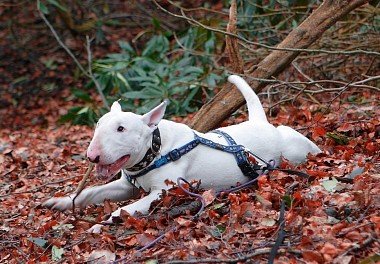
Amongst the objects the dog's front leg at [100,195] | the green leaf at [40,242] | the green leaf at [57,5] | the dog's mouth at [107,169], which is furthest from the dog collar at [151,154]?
the green leaf at [57,5]

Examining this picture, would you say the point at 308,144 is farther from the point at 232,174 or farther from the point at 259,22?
the point at 259,22

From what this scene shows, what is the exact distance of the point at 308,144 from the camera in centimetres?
481

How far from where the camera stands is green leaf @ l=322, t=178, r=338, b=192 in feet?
13.2

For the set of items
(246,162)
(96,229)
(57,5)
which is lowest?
(57,5)

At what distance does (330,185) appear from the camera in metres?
4.08

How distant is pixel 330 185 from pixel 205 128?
5.03 ft

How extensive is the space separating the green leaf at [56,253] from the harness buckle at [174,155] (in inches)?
30.1

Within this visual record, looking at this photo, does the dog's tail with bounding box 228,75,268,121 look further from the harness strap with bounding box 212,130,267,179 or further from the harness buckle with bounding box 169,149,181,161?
the harness buckle with bounding box 169,149,181,161

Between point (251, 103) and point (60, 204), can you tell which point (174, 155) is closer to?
point (60, 204)

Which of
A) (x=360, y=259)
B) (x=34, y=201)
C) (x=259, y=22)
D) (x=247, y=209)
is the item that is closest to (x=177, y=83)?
(x=259, y=22)

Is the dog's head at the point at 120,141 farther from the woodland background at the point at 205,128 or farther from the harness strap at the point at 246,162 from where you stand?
the harness strap at the point at 246,162

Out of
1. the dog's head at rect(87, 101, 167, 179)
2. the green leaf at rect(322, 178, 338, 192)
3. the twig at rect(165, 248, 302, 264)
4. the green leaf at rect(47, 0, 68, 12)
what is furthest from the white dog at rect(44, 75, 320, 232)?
the green leaf at rect(47, 0, 68, 12)

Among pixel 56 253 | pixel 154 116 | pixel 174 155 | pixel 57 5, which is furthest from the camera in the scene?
pixel 57 5

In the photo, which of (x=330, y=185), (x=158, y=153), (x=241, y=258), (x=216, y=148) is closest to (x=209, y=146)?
(x=216, y=148)
